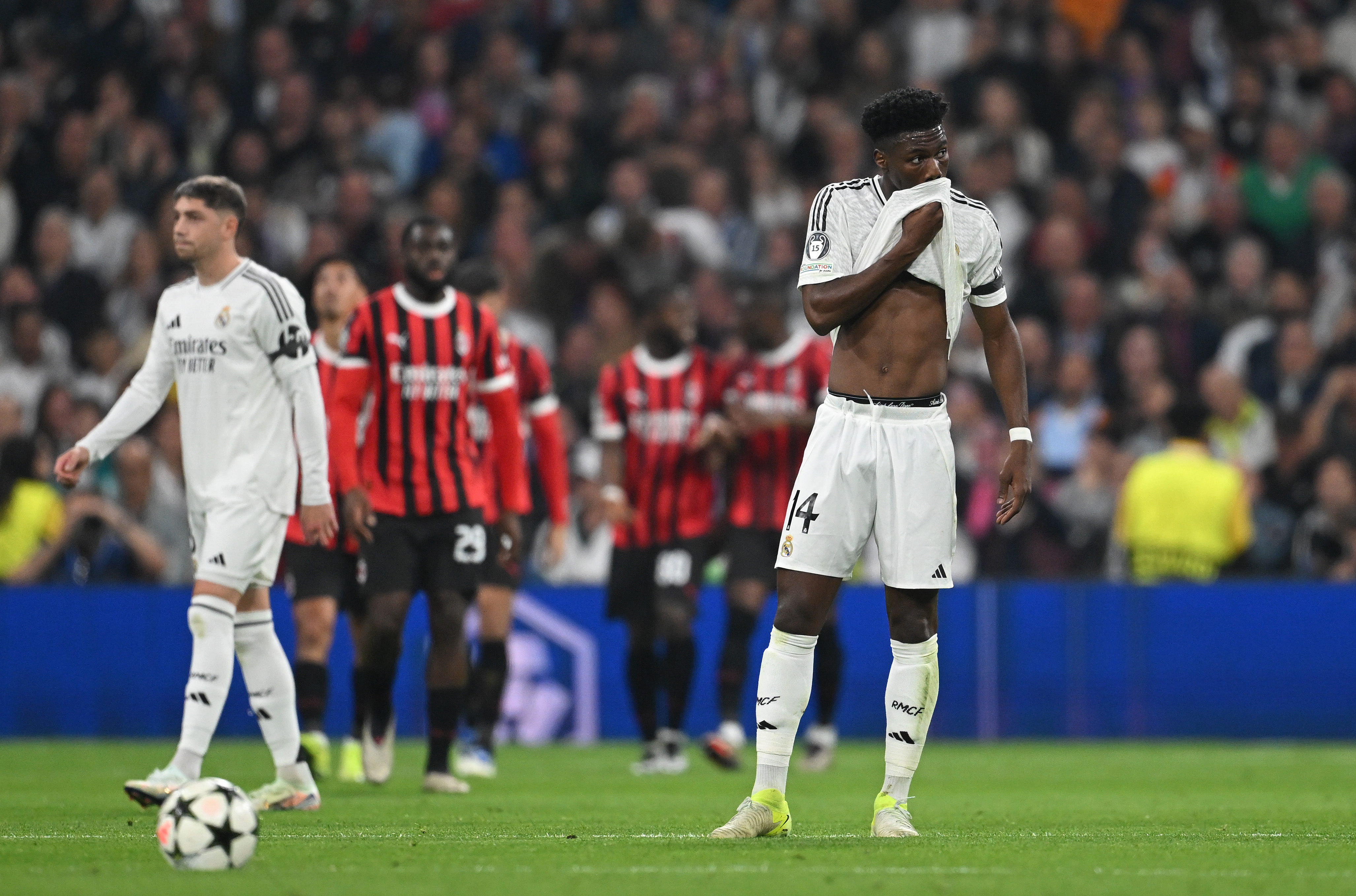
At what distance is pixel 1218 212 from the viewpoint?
17.2 m

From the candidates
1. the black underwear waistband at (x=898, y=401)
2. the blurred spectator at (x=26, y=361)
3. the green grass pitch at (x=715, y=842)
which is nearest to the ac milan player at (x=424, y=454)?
the green grass pitch at (x=715, y=842)

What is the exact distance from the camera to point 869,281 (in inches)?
265

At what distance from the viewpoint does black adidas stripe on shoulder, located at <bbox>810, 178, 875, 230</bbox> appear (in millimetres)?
6922

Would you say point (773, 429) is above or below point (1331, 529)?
above

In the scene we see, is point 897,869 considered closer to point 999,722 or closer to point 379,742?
point 379,742

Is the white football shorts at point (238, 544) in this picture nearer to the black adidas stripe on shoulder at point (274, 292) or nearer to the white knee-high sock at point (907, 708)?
the black adidas stripe on shoulder at point (274, 292)

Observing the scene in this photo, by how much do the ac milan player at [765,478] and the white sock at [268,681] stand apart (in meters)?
4.13

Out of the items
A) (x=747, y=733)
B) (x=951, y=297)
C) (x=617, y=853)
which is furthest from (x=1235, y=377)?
(x=617, y=853)

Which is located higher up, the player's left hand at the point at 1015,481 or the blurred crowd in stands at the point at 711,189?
the blurred crowd in stands at the point at 711,189

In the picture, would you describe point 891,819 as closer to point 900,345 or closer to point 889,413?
point 889,413

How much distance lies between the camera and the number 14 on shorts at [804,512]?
6.81 meters

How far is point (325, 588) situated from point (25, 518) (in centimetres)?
549

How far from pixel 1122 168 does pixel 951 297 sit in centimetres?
1110

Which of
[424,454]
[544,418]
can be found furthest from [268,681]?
[544,418]
